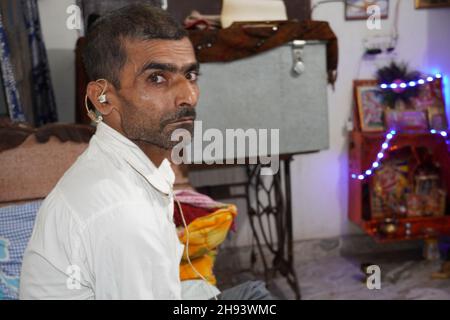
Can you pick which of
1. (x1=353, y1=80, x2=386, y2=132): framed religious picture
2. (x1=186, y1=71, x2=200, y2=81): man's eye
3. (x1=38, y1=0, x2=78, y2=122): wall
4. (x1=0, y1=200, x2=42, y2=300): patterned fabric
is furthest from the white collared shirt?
(x1=353, y1=80, x2=386, y2=132): framed religious picture

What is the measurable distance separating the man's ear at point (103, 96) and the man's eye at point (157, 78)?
10 centimetres

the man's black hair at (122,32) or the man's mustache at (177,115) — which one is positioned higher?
the man's black hair at (122,32)

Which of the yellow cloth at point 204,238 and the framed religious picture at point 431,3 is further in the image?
the framed religious picture at point 431,3

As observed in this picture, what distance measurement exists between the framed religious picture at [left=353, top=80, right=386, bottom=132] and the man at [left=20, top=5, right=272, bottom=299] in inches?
85.6

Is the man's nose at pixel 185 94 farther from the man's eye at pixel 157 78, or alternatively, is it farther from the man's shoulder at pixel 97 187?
the man's shoulder at pixel 97 187

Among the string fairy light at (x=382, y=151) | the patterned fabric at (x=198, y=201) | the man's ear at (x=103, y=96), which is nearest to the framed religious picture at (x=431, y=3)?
the string fairy light at (x=382, y=151)

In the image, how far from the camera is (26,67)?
2.17m

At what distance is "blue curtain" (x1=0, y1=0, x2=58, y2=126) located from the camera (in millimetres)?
1877

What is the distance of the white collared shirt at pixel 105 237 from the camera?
2.35ft

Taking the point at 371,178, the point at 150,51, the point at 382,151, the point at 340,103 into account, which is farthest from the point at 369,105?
the point at 150,51

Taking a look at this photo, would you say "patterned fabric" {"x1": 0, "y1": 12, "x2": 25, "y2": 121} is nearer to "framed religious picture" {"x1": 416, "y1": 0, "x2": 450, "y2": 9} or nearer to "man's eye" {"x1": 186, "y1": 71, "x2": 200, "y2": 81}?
"man's eye" {"x1": 186, "y1": 71, "x2": 200, "y2": 81}
